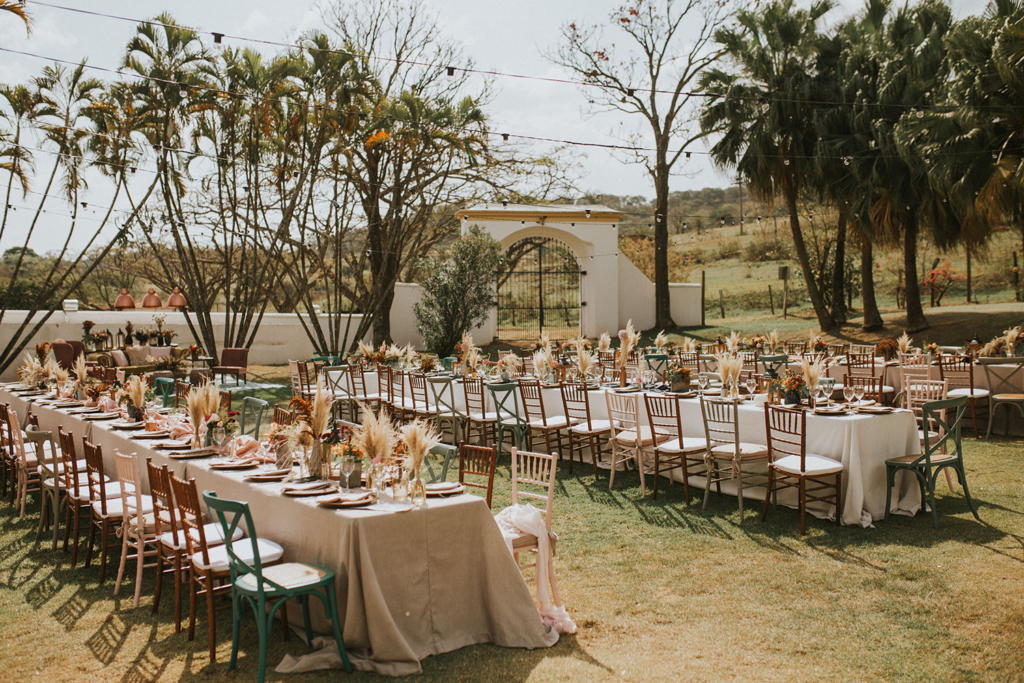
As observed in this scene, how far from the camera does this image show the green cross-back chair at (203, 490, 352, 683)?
3.54 metres

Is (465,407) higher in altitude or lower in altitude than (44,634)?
higher

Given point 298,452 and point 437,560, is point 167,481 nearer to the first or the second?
point 298,452

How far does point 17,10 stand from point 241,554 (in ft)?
27.9

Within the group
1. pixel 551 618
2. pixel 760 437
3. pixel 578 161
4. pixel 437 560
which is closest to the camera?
pixel 437 560

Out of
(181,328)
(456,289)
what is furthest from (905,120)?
(181,328)

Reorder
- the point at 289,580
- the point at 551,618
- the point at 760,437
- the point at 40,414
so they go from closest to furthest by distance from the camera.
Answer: the point at 289,580 < the point at 551,618 < the point at 760,437 < the point at 40,414

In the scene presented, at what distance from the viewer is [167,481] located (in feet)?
14.1

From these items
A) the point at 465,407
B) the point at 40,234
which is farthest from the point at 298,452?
the point at 40,234

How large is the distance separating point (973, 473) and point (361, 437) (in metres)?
6.45

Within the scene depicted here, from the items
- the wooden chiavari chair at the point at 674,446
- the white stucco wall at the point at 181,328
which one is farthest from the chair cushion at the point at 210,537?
the white stucco wall at the point at 181,328

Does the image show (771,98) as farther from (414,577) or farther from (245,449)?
(414,577)

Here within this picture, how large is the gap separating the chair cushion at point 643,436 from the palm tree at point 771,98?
1569 cm

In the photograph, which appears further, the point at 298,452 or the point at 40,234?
the point at 40,234

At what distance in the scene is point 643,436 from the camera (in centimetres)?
748
